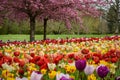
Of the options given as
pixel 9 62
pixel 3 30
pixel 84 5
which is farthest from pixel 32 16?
pixel 3 30

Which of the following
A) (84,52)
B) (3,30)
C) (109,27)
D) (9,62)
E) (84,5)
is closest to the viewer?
(9,62)

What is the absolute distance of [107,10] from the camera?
39.4 metres

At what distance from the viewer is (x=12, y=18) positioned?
1516 centimetres

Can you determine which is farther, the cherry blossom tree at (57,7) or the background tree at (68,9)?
the background tree at (68,9)

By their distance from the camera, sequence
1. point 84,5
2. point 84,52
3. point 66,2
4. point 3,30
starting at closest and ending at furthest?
point 84,52, point 66,2, point 84,5, point 3,30

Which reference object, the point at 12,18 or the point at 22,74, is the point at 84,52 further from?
the point at 12,18

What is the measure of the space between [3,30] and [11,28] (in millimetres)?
2107

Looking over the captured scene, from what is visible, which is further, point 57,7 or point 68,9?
point 57,7

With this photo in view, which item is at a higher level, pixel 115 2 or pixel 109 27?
pixel 115 2

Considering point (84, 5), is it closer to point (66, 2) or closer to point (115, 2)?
point (66, 2)

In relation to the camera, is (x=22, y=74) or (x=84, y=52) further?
(x=84, y=52)

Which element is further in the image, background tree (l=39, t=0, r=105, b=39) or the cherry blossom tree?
background tree (l=39, t=0, r=105, b=39)

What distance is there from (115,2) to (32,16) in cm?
2406

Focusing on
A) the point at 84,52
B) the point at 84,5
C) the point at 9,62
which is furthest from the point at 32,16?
the point at 9,62
